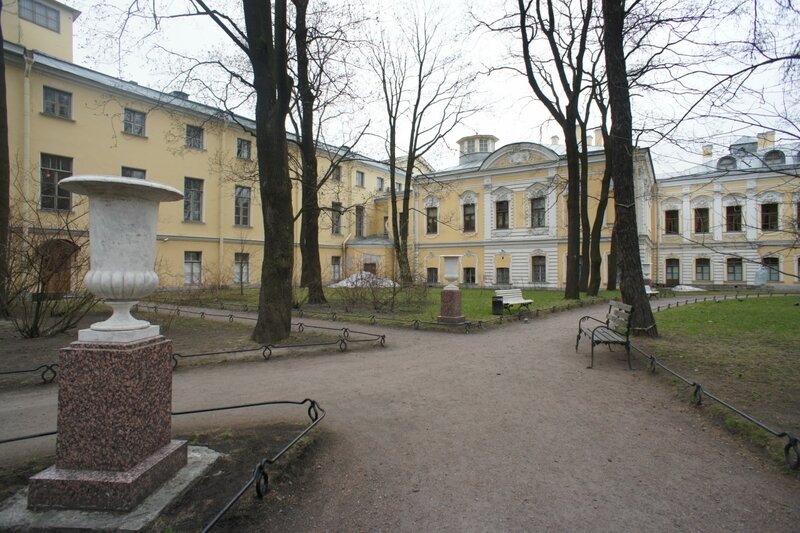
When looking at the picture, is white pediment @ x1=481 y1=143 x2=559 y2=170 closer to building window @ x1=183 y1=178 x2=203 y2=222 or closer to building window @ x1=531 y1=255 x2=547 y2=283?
building window @ x1=531 y1=255 x2=547 y2=283

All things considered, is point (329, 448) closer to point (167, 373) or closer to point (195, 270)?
point (167, 373)

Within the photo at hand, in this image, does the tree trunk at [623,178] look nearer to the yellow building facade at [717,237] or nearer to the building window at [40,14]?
the yellow building facade at [717,237]

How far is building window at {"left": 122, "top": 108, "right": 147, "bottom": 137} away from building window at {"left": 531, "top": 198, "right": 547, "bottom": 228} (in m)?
24.6

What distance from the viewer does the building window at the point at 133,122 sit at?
23.4m

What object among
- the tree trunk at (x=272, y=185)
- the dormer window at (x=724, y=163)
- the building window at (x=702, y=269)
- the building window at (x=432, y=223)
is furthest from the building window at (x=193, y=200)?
the building window at (x=702, y=269)

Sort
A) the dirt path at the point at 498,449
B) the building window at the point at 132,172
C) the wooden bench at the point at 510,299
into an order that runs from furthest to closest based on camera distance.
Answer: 1. the building window at the point at 132,172
2. the wooden bench at the point at 510,299
3. the dirt path at the point at 498,449

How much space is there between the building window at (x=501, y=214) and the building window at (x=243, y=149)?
17557 mm

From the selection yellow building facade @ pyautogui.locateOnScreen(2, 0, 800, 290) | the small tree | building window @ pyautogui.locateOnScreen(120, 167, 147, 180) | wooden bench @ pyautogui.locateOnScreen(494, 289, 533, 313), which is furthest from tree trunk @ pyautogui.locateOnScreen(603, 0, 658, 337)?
building window @ pyautogui.locateOnScreen(120, 167, 147, 180)

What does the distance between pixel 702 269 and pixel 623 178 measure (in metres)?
32.2

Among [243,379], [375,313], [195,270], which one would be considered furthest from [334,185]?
[243,379]

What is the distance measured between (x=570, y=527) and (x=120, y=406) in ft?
9.53

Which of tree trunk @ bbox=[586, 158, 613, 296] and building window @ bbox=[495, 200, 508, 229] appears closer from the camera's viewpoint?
tree trunk @ bbox=[586, 158, 613, 296]

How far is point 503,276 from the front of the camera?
32.7 metres

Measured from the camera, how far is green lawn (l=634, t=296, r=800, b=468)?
15.0 ft
